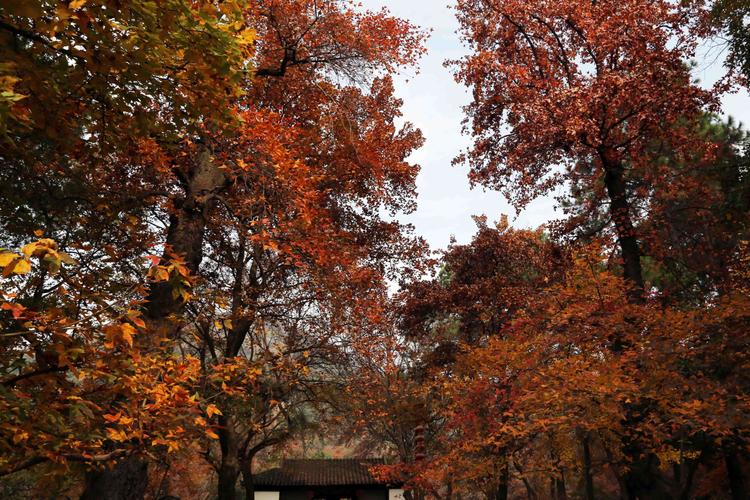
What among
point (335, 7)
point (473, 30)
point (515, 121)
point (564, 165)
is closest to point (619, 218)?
point (564, 165)

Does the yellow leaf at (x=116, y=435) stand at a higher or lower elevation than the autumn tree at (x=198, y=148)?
lower

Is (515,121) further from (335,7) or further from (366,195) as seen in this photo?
(335,7)

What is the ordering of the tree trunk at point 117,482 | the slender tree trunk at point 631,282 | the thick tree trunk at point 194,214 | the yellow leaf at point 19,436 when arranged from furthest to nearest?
1. the slender tree trunk at point 631,282
2. the thick tree trunk at point 194,214
3. the tree trunk at point 117,482
4. the yellow leaf at point 19,436

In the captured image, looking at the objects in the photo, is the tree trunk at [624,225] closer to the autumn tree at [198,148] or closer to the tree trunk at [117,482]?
the autumn tree at [198,148]

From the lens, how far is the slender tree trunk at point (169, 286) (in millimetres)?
7219

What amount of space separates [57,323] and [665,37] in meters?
14.8

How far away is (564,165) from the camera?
16281mm

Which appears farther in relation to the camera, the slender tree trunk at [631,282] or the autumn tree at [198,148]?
the slender tree trunk at [631,282]

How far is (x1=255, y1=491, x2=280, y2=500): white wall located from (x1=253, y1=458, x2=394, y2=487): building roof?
18.3 inches

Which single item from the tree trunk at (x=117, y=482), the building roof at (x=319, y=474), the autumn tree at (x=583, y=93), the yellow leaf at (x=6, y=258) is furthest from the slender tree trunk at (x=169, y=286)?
the building roof at (x=319, y=474)

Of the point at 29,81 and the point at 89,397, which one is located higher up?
the point at 29,81

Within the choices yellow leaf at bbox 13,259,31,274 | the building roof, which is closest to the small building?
the building roof

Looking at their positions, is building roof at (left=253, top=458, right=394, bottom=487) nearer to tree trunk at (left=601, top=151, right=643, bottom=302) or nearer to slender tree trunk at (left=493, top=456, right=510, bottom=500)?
slender tree trunk at (left=493, top=456, right=510, bottom=500)

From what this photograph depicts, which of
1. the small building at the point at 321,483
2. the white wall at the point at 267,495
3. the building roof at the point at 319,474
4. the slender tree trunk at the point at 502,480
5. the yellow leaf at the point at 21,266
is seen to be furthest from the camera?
the building roof at the point at 319,474
